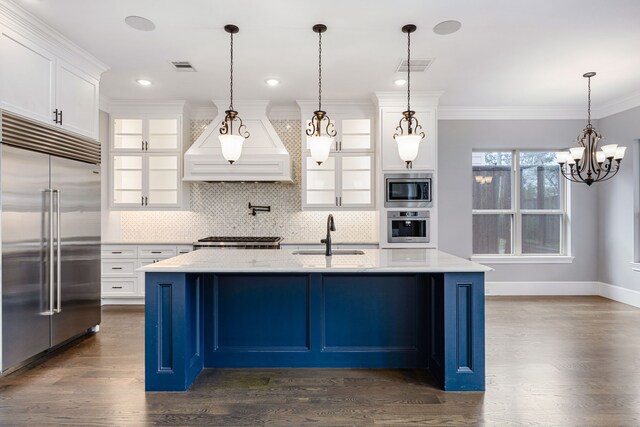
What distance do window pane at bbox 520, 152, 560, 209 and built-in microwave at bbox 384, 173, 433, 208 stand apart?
6.08 ft

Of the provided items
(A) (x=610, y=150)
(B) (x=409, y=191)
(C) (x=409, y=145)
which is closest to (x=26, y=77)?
(C) (x=409, y=145)

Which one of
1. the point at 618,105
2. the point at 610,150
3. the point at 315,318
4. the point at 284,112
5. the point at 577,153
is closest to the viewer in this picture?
the point at 315,318

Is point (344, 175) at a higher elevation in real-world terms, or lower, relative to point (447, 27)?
lower

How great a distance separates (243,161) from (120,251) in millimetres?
1967

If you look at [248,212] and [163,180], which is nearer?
[163,180]

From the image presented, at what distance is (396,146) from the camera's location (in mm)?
5016

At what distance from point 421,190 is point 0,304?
4.34m

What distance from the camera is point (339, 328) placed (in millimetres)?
2969

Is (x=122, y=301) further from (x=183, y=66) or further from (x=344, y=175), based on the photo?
(x=344, y=175)

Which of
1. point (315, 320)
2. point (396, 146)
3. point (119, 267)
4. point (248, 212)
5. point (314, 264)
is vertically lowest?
point (315, 320)

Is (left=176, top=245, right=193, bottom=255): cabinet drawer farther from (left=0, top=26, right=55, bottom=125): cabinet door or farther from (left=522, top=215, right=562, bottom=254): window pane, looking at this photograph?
(left=522, top=215, right=562, bottom=254): window pane

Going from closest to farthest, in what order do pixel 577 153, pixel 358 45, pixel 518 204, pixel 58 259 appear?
pixel 58 259, pixel 358 45, pixel 577 153, pixel 518 204

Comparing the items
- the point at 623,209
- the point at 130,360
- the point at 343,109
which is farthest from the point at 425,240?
the point at 130,360

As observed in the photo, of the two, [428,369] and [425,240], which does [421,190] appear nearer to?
[425,240]
